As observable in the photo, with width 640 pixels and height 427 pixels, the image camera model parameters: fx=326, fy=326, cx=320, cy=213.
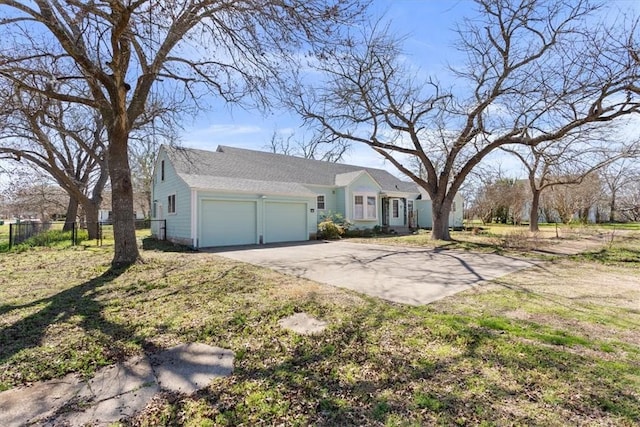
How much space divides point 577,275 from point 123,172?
11718mm

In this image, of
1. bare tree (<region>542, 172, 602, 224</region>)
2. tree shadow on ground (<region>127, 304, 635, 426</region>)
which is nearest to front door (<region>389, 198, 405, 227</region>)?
bare tree (<region>542, 172, 602, 224</region>)

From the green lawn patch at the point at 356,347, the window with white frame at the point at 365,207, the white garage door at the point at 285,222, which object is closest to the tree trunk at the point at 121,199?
the green lawn patch at the point at 356,347

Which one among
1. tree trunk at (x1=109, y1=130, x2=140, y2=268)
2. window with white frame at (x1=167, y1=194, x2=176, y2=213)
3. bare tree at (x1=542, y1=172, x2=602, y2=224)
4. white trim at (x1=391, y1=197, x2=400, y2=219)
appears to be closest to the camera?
tree trunk at (x1=109, y1=130, x2=140, y2=268)

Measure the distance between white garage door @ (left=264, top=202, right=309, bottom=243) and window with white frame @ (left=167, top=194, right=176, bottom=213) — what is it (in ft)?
14.4

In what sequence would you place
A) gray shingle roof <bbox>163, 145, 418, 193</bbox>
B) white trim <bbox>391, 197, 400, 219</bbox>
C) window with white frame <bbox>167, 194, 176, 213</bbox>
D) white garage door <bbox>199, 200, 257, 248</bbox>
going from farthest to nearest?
1. white trim <bbox>391, 197, 400, 219</bbox>
2. window with white frame <bbox>167, 194, 176, 213</bbox>
3. gray shingle roof <bbox>163, 145, 418, 193</bbox>
4. white garage door <bbox>199, 200, 257, 248</bbox>

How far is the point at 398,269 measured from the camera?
8.66 m

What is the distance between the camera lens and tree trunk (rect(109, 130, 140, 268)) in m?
8.59

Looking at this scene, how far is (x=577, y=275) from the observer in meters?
7.80

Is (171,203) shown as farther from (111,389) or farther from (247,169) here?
(111,389)

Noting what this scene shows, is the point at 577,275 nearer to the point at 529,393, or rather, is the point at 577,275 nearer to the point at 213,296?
the point at 529,393

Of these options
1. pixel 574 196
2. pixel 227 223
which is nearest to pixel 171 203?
pixel 227 223

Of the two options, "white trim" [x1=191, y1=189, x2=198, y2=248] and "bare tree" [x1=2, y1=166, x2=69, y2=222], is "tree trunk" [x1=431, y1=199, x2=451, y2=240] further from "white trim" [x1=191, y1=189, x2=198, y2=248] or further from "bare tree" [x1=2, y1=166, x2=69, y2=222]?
"bare tree" [x1=2, y1=166, x2=69, y2=222]

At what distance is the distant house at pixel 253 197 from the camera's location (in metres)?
14.0

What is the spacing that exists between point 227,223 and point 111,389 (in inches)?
465
